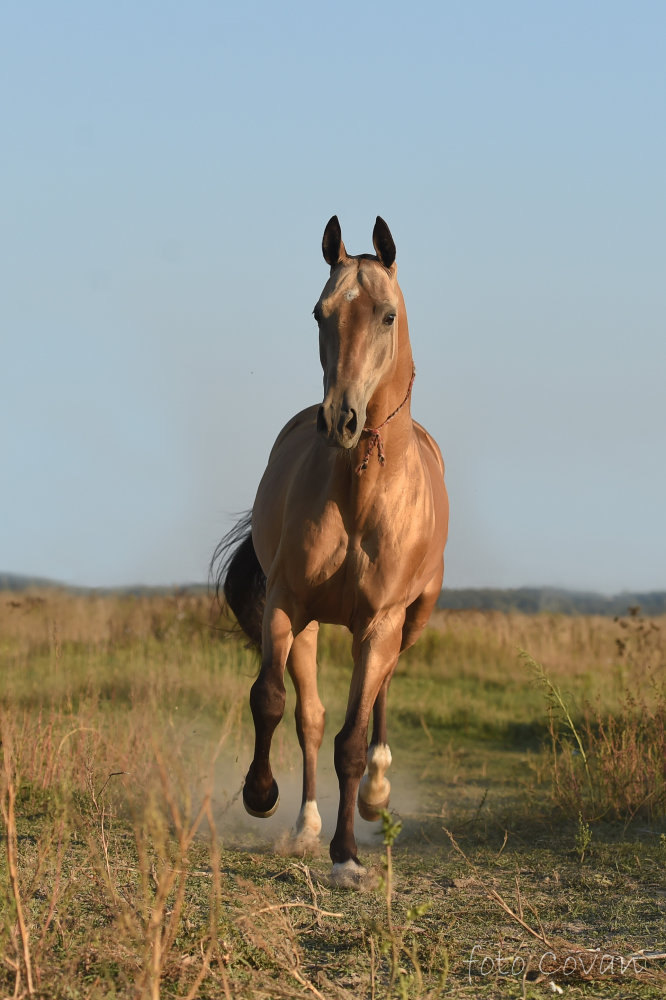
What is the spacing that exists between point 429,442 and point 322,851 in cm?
292

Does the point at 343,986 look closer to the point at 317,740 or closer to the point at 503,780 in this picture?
the point at 317,740

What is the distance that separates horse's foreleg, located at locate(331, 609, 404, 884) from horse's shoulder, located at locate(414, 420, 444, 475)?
7.69ft

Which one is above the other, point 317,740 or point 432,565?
point 432,565

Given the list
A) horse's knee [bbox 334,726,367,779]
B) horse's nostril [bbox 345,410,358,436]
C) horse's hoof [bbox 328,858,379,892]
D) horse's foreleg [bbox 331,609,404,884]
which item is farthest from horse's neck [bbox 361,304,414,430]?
horse's hoof [bbox 328,858,379,892]

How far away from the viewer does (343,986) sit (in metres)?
3.29

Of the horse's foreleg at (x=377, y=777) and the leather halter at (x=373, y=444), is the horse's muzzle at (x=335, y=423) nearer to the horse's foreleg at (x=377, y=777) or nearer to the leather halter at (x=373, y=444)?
the leather halter at (x=373, y=444)

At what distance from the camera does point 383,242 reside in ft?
16.0

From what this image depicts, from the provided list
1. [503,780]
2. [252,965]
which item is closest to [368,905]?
[252,965]

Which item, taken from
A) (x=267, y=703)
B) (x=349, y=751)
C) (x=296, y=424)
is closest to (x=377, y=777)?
(x=349, y=751)

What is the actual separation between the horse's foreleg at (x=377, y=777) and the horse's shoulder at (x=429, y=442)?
1.66 m

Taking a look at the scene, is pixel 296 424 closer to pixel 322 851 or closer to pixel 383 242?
pixel 383 242

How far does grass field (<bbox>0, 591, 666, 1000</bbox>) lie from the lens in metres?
3.06

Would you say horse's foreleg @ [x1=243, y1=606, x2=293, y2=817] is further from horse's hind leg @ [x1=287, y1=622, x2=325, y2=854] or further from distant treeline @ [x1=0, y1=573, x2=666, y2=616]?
distant treeline @ [x1=0, y1=573, x2=666, y2=616]

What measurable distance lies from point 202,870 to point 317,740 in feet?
4.32
